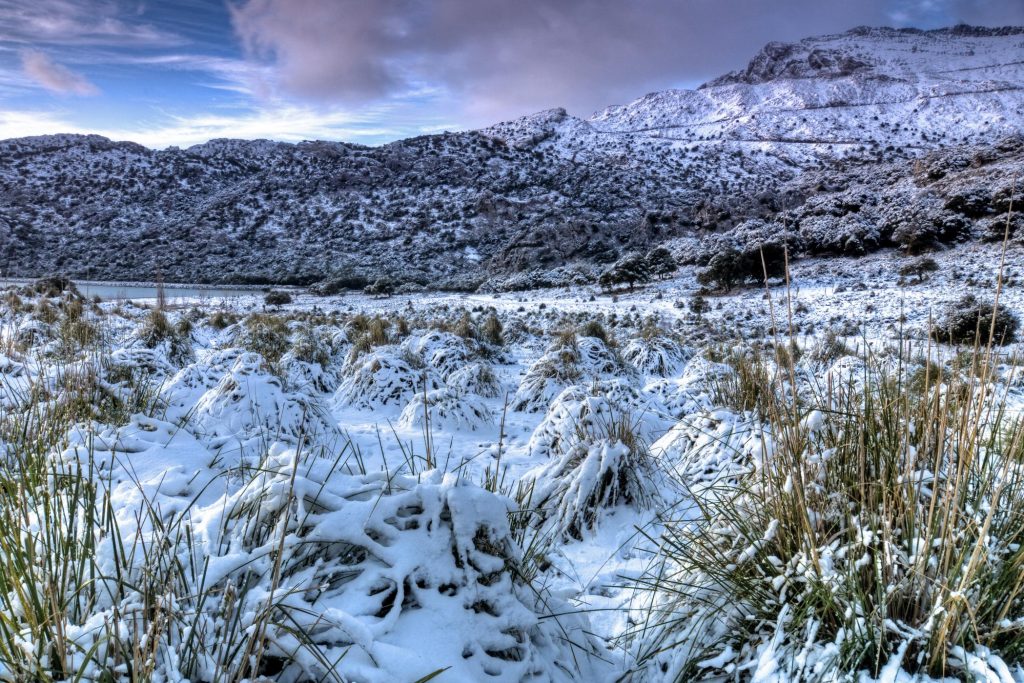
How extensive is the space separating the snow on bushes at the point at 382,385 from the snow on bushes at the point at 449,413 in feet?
2.14

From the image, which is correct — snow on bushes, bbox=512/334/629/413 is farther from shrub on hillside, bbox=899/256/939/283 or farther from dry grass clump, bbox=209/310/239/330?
shrub on hillside, bbox=899/256/939/283

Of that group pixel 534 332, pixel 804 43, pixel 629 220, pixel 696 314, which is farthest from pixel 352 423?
pixel 804 43

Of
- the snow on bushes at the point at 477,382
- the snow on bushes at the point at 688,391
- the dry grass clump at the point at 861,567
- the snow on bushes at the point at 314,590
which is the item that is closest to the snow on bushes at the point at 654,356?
the snow on bushes at the point at 477,382

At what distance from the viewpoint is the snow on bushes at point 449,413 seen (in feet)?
15.6

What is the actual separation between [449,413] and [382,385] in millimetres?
1316

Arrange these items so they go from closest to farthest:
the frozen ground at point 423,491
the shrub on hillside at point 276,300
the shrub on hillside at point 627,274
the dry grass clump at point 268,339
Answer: the frozen ground at point 423,491, the dry grass clump at point 268,339, the shrub on hillside at point 276,300, the shrub on hillside at point 627,274

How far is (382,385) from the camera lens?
579 cm

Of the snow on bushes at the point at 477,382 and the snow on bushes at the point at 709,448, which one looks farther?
the snow on bushes at the point at 477,382

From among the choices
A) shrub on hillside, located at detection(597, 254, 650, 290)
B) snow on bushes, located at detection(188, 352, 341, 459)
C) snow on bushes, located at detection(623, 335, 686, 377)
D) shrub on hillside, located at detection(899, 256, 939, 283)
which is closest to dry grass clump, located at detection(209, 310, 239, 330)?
snow on bushes, located at detection(188, 352, 341, 459)

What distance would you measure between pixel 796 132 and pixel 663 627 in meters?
60.6

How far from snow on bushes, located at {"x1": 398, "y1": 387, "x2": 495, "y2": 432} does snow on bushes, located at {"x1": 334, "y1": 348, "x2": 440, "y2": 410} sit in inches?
25.7

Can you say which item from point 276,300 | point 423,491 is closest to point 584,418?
point 423,491

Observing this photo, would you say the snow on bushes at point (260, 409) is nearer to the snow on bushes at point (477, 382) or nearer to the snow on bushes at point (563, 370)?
the snow on bushes at point (477, 382)

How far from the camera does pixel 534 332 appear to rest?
1147 centimetres
